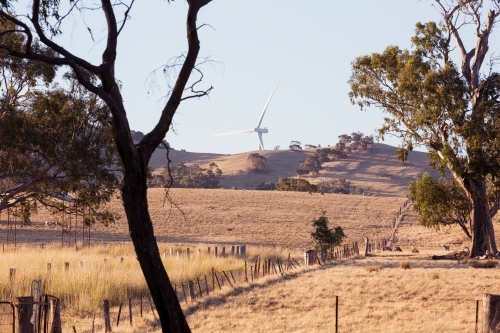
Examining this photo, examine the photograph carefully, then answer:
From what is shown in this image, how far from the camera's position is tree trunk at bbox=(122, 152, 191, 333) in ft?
32.9

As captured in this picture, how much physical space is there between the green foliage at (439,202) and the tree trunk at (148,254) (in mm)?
33616

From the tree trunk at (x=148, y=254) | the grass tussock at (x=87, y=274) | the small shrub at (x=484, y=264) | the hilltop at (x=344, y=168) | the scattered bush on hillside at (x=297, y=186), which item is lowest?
the small shrub at (x=484, y=264)

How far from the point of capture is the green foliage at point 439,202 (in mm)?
42188

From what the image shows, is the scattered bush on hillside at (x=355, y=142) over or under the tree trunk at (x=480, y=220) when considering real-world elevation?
over

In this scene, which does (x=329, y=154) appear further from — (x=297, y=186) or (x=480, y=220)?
(x=480, y=220)

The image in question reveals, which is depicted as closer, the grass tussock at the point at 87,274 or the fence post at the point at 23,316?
the fence post at the point at 23,316

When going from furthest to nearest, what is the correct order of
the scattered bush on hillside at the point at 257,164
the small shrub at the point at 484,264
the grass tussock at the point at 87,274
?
the scattered bush on hillside at the point at 257,164 < the small shrub at the point at 484,264 < the grass tussock at the point at 87,274

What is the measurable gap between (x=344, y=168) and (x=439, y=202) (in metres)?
92.5

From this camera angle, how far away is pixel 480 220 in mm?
38625

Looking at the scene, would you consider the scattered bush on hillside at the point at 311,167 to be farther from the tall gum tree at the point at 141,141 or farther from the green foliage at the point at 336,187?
the tall gum tree at the point at 141,141

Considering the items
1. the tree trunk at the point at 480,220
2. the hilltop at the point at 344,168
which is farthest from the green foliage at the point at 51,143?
the hilltop at the point at 344,168

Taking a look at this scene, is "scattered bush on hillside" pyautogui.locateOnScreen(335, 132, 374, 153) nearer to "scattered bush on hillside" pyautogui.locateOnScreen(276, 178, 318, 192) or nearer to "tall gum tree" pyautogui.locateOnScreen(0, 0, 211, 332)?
"scattered bush on hillside" pyautogui.locateOnScreen(276, 178, 318, 192)

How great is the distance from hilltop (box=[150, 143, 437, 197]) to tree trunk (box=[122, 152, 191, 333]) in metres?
104

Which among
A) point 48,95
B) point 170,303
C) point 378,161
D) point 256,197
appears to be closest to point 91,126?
point 48,95
